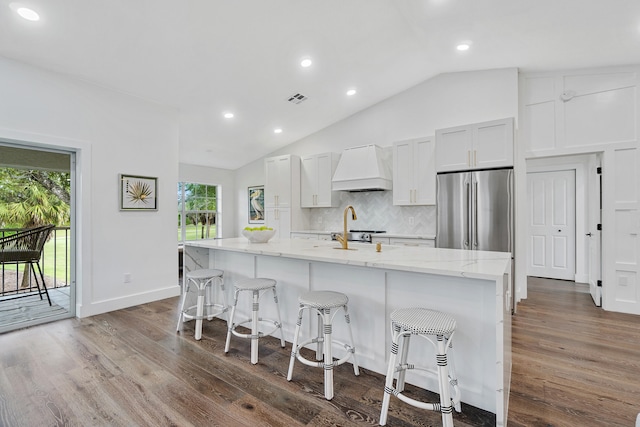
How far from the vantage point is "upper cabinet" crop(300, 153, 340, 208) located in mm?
5355

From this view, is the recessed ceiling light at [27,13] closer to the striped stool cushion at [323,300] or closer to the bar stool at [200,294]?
the bar stool at [200,294]

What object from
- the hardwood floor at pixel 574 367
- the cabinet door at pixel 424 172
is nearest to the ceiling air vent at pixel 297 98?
A: the cabinet door at pixel 424 172

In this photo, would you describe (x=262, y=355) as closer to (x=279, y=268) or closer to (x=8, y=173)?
(x=279, y=268)

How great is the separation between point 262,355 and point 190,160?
494 centimetres

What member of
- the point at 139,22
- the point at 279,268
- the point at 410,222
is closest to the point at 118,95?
the point at 139,22

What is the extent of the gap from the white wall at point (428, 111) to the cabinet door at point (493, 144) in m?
0.52

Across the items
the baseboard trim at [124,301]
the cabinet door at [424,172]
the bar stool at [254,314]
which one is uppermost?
the cabinet door at [424,172]

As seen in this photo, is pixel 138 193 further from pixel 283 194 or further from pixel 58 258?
pixel 283 194

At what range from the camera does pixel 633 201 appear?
3.50m

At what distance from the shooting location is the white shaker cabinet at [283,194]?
5629 millimetres

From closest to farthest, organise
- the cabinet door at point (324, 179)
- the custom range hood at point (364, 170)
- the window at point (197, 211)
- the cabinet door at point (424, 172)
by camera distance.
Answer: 1. the cabinet door at point (424, 172)
2. the custom range hood at point (364, 170)
3. the cabinet door at point (324, 179)
4. the window at point (197, 211)

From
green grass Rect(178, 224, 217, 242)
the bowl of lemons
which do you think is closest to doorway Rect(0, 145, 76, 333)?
the bowl of lemons

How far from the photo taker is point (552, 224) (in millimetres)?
5344

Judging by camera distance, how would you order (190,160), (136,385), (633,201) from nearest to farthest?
(136,385)
(633,201)
(190,160)
